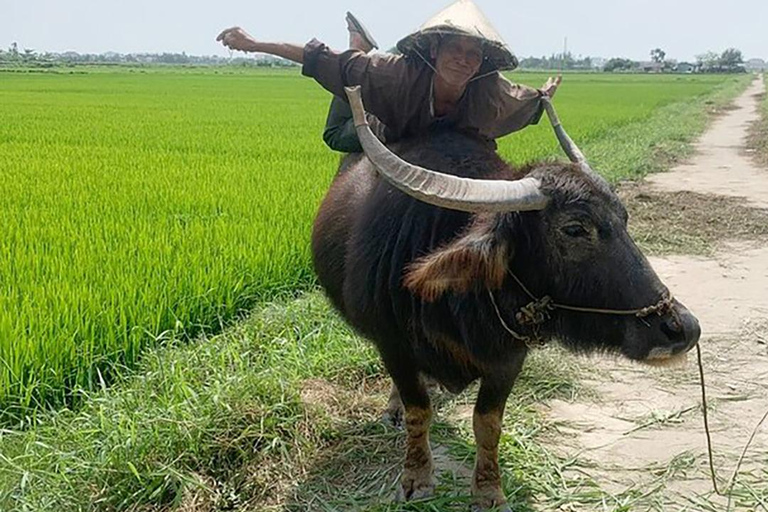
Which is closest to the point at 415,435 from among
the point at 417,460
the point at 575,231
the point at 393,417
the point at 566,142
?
the point at 417,460

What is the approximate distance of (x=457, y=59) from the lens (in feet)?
8.36

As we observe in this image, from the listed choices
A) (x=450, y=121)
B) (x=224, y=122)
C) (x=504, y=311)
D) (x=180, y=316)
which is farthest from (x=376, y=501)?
(x=224, y=122)

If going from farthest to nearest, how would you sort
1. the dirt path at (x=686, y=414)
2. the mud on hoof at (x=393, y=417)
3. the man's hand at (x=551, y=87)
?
the man's hand at (x=551, y=87) < the mud on hoof at (x=393, y=417) < the dirt path at (x=686, y=414)

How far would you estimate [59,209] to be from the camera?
5102mm

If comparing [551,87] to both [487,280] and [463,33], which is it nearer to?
[463,33]

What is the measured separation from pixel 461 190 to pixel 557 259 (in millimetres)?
301

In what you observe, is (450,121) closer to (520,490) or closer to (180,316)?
(520,490)

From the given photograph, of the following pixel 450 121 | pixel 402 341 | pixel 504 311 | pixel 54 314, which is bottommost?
pixel 54 314

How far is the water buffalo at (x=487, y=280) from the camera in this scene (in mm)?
1825

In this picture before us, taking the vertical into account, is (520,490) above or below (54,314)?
below

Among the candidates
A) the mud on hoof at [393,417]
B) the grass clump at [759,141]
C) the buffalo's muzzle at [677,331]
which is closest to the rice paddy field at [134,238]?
the buffalo's muzzle at [677,331]

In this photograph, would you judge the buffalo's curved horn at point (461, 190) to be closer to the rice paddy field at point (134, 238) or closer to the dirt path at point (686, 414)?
the rice paddy field at point (134, 238)

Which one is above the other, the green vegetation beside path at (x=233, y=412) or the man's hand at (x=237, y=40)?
the man's hand at (x=237, y=40)

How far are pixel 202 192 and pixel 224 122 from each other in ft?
27.3
